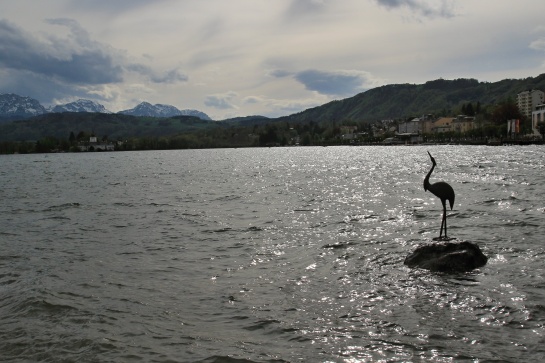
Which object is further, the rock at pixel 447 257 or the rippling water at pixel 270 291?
the rock at pixel 447 257

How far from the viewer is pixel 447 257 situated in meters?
16.9

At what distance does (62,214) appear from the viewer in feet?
121

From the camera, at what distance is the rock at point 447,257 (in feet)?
54.8

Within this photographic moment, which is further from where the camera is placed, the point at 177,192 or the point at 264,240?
the point at 177,192

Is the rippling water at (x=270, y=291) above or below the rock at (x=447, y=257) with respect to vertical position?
below

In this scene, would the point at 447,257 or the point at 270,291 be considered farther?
the point at 447,257

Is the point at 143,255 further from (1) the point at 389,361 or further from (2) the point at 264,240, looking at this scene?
(1) the point at 389,361

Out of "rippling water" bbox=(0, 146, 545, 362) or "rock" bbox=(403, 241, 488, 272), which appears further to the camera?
"rock" bbox=(403, 241, 488, 272)

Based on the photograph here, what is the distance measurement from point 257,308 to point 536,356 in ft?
23.6

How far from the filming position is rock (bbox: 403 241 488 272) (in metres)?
16.7

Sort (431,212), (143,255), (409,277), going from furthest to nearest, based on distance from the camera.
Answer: (431,212), (143,255), (409,277)

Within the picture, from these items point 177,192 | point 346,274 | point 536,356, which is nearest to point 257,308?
point 346,274

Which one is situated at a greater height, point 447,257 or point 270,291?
point 447,257

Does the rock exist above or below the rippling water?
above
